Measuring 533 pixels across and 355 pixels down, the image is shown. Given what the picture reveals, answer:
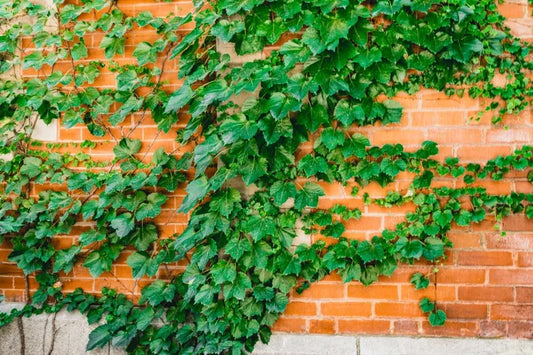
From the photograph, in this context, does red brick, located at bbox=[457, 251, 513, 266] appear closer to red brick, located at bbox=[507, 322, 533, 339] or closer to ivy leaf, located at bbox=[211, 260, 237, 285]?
red brick, located at bbox=[507, 322, 533, 339]

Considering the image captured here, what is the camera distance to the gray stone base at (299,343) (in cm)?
190

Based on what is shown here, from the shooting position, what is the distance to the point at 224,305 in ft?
6.52

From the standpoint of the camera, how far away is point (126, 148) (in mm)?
2086

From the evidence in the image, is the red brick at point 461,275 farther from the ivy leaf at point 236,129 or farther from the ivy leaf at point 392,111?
the ivy leaf at point 236,129

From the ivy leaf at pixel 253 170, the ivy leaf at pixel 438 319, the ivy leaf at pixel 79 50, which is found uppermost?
the ivy leaf at pixel 79 50

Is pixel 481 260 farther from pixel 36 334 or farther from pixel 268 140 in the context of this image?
pixel 36 334

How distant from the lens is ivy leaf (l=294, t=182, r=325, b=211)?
6.04 ft

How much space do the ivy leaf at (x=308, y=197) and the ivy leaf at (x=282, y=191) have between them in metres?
0.04

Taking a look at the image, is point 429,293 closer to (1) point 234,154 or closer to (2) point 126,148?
(1) point 234,154

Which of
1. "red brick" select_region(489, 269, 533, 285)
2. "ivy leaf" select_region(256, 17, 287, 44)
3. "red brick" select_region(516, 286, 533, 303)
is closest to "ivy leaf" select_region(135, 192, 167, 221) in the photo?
"ivy leaf" select_region(256, 17, 287, 44)

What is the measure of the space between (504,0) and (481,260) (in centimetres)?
132

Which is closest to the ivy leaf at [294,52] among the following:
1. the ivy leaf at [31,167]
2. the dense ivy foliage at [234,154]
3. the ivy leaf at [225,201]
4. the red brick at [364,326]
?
the dense ivy foliage at [234,154]

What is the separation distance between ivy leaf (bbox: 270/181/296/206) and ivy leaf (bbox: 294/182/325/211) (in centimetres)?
4

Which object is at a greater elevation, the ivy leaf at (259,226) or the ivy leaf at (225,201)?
the ivy leaf at (225,201)
